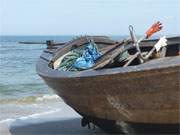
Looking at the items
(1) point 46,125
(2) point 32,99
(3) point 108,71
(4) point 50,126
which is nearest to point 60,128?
(4) point 50,126

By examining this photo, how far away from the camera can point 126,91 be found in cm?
571

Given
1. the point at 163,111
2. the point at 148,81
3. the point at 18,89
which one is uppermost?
the point at 148,81

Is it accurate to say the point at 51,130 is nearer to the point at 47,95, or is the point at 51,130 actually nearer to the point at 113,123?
the point at 113,123

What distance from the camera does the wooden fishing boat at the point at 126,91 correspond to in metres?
5.37

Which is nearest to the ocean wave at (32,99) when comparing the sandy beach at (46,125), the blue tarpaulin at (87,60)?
the sandy beach at (46,125)

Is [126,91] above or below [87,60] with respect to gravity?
below

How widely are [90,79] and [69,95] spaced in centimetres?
88

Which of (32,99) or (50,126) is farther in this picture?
(32,99)

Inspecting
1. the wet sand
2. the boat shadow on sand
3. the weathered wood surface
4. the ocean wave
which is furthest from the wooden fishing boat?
the ocean wave

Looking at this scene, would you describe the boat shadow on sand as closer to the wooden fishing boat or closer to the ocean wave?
the wooden fishing boat

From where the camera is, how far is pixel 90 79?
5895 millimetres

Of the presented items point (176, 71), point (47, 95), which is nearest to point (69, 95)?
point (176, 71)

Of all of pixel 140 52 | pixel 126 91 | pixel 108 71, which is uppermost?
pixel 140 52

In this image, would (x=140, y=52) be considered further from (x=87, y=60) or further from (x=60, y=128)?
(x=60, y=128)
